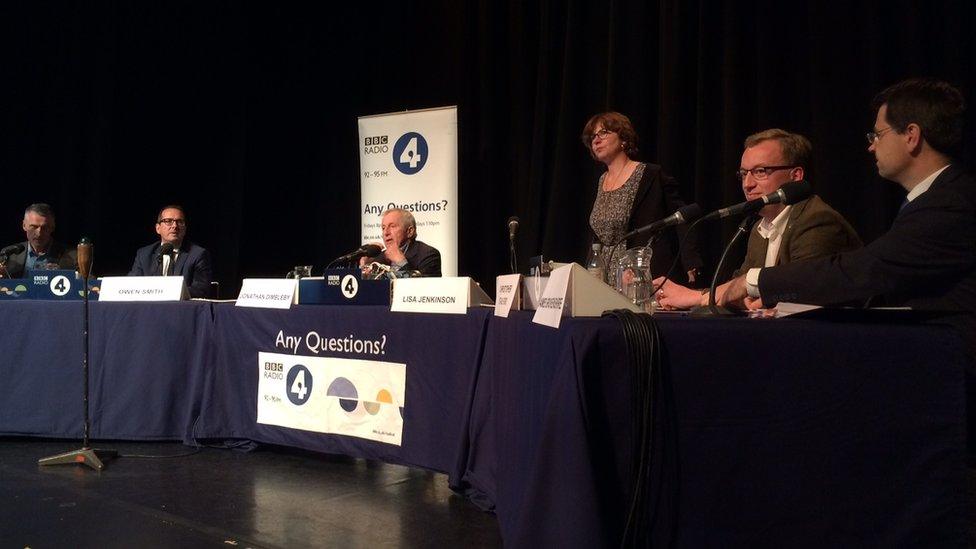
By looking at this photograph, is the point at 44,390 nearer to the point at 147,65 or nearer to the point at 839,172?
the point at 147,65

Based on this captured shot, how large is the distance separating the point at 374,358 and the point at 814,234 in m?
→ 1.66

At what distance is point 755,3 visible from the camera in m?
4.12

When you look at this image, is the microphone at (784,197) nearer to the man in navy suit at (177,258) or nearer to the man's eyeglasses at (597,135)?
the man's eyeglasses at (597,135)

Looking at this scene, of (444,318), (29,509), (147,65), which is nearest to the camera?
(29,509)

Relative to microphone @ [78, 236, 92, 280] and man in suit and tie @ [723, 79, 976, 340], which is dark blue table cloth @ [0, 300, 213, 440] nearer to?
microphone @ [78, 236, 92, 280]

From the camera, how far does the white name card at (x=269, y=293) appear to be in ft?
10.7

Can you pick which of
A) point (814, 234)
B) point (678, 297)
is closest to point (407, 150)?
point (814, 234)

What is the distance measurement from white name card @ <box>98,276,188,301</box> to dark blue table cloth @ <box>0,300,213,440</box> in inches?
1.5

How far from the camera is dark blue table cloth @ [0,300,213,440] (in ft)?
11.7

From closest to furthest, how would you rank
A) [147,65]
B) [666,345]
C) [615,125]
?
[666,345], [615,125], [147,65]

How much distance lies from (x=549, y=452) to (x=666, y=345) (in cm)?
28

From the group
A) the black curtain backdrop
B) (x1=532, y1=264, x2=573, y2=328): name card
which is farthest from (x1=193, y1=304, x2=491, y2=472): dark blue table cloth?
the black curtain backdrop

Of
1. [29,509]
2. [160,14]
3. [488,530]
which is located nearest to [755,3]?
[488,530]

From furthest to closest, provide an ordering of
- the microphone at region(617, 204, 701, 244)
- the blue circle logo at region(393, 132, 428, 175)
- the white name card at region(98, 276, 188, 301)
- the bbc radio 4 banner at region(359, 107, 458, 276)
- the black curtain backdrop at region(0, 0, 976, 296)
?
the blue circle logo at region(393, 132, 428, 175) → the bbc radio 4 banner at region(359, 107, 458, 276) → the black curtain backdrop at region(0, 0, 976, 296) → the white name card at region(98, 276, 188, 301) → the microphone at region(617, 204, 701, 244)
